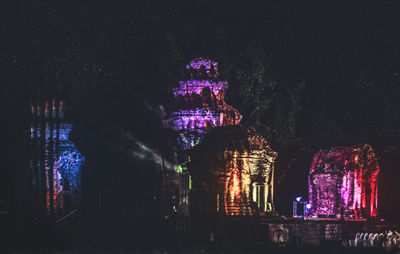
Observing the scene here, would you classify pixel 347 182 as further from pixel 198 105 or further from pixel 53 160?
pixel 53 160

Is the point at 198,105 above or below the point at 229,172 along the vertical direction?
Result: above

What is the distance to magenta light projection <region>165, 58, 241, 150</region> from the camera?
35.4 metres

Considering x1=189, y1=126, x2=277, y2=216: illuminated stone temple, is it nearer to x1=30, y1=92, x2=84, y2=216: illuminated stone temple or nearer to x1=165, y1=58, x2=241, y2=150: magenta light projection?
x1=165, y1=58, x2=241, y2=150: magenta light projection

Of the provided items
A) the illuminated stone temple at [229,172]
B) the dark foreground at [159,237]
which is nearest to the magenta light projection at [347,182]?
the illuminated stone temple at [229,172]

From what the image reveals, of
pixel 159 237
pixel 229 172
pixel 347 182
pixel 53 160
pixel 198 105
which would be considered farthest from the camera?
pixel 53 160

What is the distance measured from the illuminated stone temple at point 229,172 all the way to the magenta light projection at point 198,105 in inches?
235

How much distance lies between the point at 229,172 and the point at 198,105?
305 inches

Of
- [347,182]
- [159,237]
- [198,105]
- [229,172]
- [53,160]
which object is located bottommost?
[159,237]

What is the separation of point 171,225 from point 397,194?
20062 millimetres

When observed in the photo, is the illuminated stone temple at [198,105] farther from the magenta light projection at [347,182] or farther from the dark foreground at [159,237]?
the dark foreground at [159,237]

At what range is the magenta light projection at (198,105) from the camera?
35.4 m

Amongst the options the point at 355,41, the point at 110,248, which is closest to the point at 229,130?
the point at 110,248

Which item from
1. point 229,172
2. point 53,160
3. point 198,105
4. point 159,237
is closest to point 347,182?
point 229,172

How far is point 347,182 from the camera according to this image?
33.9 metres
